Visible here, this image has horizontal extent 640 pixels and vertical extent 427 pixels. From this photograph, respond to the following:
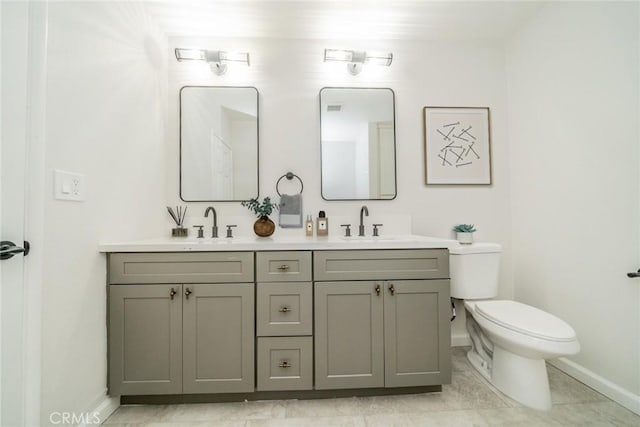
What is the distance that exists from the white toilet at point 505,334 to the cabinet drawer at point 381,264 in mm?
213

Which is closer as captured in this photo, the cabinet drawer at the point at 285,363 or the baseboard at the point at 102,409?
the baseboard at the point at 102,409

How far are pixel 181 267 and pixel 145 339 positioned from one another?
0.41 meters

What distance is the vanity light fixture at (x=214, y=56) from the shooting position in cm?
191

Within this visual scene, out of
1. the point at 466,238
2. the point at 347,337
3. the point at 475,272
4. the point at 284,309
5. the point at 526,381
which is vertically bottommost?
the point at 526,381

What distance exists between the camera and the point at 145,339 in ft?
4.56

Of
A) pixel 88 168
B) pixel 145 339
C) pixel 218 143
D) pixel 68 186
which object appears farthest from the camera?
pixel 218 143

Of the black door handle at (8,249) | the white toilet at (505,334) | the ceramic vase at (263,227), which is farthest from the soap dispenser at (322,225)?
the black door handle at (8,249)

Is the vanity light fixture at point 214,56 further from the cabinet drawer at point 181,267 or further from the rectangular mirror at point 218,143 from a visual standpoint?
the cabinet drawer at point 181,267

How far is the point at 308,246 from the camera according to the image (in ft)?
4.76

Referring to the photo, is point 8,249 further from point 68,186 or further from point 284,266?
point 284,266

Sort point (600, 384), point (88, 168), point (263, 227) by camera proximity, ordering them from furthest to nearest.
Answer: point (263, 227) < point (600, 384) < point (88, 168)

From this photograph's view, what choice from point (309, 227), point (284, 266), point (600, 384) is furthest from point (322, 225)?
point (600, 384)

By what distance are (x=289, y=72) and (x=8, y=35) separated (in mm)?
1527

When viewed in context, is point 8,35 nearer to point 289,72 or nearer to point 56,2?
point 56,2
